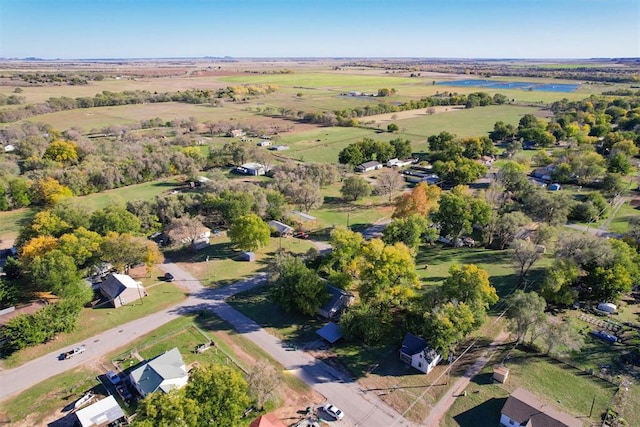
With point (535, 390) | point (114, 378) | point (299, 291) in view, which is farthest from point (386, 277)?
point (114, 378)

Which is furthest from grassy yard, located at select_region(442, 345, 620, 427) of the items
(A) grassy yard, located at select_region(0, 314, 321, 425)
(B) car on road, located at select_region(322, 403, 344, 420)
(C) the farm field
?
(A) grassy yard, located at select_region(0, 314, 321, 425)

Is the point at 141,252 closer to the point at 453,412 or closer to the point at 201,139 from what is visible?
the point at 453,412

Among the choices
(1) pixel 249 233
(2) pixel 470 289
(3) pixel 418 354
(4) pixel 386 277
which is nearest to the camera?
(3) pixel 418 354

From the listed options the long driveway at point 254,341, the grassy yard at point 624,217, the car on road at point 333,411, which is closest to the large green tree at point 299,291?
the long driveway at point 254,341

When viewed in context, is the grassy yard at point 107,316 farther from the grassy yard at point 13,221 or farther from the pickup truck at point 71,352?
the grassy yard at point 13,221

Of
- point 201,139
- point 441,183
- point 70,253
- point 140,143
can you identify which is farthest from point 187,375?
point 201,139

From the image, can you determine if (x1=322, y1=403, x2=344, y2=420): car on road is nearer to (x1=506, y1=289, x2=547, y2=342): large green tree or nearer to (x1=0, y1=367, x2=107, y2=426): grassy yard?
(x1=506, y1=289, x2=547, y2=342): large green tree

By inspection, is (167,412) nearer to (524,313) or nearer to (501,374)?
(501,374)
